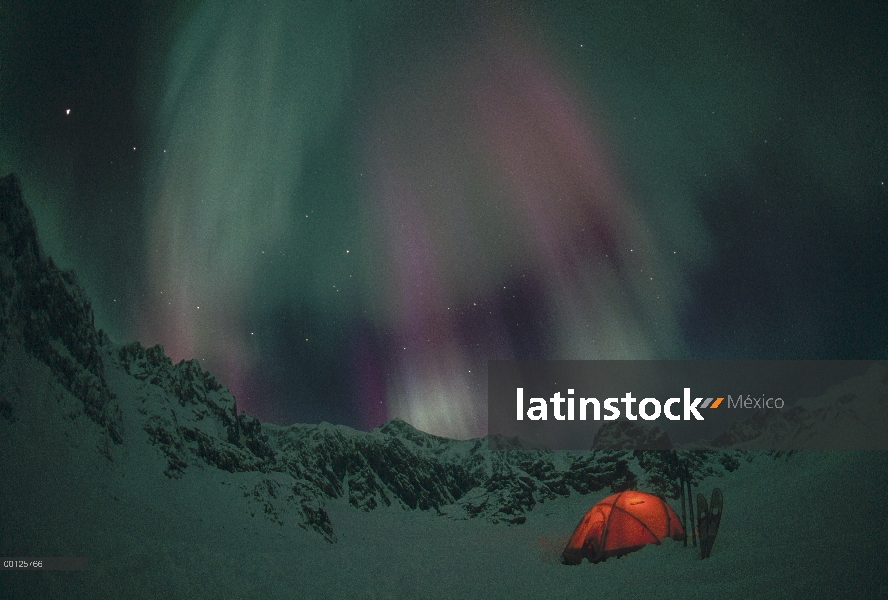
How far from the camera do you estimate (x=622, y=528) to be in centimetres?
2155

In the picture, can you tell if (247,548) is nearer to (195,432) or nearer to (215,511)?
(215,511)

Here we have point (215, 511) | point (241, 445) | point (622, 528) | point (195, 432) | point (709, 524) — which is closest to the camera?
point (709, 524)

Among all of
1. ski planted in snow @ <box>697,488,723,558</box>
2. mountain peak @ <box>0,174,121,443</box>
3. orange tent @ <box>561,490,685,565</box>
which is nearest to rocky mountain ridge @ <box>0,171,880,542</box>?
mountain peak @ <box>0,174,121,443</box>

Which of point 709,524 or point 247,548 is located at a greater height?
point 709,524

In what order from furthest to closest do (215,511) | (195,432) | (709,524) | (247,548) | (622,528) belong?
(195,432) → (215,511) → (247,548) → (622,528) → (709,524)

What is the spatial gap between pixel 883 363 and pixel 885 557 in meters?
90.5

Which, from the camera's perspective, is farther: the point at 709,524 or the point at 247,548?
the point at 247,548

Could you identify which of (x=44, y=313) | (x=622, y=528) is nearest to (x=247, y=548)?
(x=622, y=528)

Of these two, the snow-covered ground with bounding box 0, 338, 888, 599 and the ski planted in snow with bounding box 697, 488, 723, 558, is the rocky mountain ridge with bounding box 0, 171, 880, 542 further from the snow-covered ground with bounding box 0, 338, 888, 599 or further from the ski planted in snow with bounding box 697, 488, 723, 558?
the ski planted in snow with bounding box 697, 488, 723, 558

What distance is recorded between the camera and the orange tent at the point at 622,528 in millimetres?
21109

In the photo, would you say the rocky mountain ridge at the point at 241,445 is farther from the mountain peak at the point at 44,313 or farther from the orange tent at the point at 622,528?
the orange tent at the point at 622,528

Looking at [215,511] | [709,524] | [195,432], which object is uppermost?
[195,432]

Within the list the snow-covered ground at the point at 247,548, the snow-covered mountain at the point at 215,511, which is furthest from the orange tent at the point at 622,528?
the snow-covered mountain at the point at 215,511

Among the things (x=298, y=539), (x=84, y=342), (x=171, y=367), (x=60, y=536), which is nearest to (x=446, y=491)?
(x=171, y=367)
